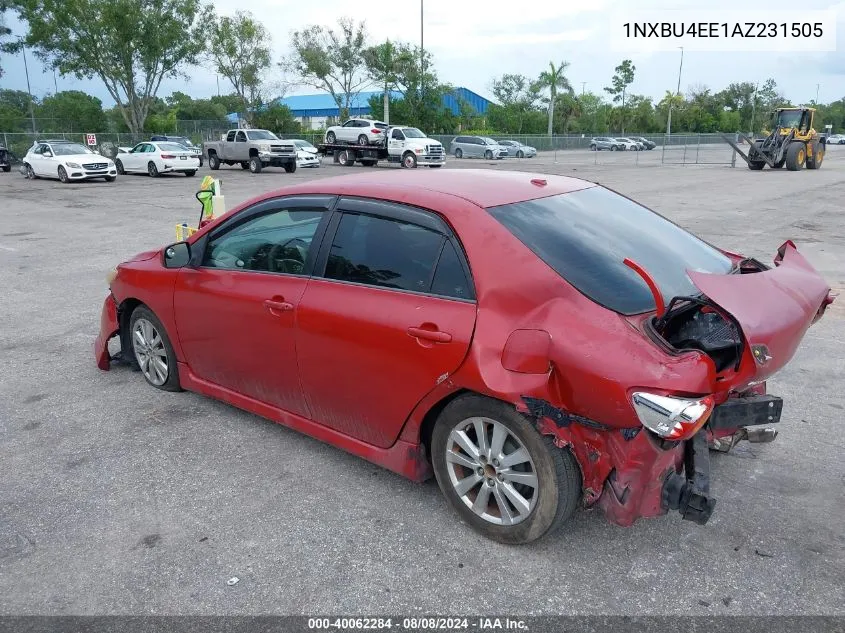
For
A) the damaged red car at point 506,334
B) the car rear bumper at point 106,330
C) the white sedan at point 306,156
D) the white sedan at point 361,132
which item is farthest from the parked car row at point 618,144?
the damaged red car at point 506,334

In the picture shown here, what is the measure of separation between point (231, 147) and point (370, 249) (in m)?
31.1

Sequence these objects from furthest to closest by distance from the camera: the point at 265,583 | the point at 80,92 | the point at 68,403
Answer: the point at 80,92 → the point at 68,403 → the point at 265,583

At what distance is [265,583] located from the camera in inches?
112

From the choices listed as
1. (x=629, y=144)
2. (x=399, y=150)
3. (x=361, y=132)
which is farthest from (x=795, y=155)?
(x=629, y=144)

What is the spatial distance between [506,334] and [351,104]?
2708 inches

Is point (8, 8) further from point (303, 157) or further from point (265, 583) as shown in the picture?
point (265, 583)

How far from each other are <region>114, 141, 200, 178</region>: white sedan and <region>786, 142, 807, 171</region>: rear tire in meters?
26.4

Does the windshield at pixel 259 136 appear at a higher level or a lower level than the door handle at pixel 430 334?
higher

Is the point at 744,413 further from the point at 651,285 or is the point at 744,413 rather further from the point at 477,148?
the point at 477,148

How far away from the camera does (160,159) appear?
2870cm

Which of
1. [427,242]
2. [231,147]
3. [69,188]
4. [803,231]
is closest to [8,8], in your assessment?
[231,147]

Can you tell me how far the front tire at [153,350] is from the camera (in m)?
4.62

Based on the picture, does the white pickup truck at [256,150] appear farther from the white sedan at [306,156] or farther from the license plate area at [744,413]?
the license plate area at [744,413]

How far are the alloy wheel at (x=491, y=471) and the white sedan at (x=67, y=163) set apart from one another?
2652cm
